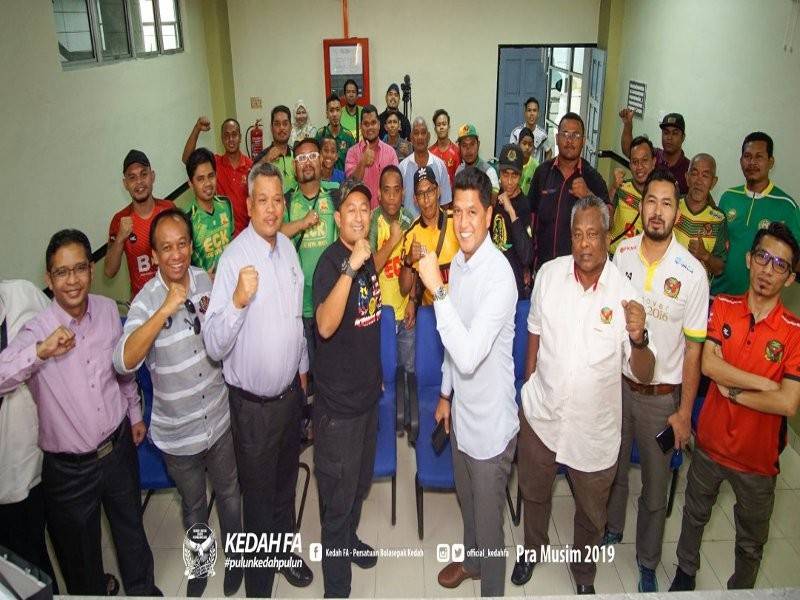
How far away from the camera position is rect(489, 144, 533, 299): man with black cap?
3.76 m

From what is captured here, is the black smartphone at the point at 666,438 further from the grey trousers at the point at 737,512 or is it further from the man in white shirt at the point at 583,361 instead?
the man in white shirt at the point at 583,361

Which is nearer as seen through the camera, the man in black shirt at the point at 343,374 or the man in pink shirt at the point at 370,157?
the man in black shirt at the point at 343,374

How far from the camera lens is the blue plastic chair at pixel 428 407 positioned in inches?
113

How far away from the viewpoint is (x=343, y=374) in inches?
94.2

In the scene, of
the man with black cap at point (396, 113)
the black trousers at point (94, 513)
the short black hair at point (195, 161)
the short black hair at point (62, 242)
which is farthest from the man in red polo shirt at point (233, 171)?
the black trousers at point (94, 513)

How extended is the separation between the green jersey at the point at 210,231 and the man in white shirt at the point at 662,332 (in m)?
2.27

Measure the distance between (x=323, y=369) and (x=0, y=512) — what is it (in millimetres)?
1281

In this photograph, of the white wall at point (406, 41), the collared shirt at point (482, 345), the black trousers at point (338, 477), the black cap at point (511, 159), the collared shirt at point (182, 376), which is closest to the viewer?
the collared shirt at point (482, 345)

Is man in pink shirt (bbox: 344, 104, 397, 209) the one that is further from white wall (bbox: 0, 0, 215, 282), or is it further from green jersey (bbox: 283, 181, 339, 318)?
white wall (bbox: 0, 0, 215, 282)

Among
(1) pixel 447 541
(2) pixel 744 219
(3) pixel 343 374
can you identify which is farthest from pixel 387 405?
(2) pixel 744 219

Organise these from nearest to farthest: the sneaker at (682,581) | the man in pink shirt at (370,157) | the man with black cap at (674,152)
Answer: the sneaker at (682,581) < the man with black cap at (674,152) < the man in pink shirt at (370,157)

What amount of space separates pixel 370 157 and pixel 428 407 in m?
2.47

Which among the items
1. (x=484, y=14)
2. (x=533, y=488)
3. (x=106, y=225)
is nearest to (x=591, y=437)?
(x=533, y=488)

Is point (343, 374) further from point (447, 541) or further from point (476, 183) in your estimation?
point (447, 541)
